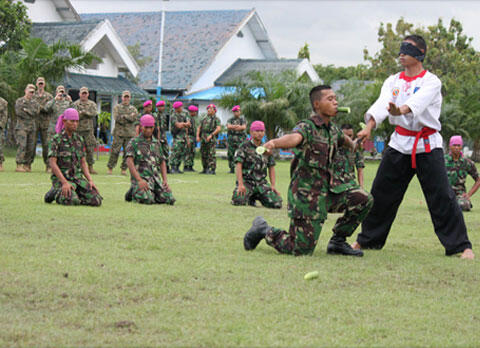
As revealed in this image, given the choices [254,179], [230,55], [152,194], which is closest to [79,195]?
[152,194]

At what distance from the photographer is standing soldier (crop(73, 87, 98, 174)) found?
17.9 m

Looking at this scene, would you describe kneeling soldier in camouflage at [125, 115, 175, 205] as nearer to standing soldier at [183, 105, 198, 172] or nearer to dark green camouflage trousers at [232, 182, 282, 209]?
dark green camouflage trousers at [232, 182, 282, 209]

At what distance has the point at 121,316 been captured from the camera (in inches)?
183

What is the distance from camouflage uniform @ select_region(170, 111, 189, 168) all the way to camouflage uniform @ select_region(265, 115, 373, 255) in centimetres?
1377

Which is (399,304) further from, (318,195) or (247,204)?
(247,204)

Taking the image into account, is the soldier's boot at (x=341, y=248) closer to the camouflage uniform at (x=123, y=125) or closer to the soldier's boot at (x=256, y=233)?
the soldier's boot at (x=256, y=233)

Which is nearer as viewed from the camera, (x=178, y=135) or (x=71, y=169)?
(x=71, y=169)

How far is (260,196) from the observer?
12188 millimetres

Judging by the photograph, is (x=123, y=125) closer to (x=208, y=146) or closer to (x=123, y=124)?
(x=123, y=124)

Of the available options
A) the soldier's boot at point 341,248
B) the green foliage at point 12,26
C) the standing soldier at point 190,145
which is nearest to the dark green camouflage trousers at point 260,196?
the soldier's boot at point 341,248

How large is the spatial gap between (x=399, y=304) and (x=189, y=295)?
152 centimetres

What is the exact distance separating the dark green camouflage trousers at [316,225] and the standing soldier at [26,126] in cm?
1171

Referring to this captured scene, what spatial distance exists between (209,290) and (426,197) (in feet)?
10.1

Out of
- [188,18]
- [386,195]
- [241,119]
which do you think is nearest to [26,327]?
[386,195]
